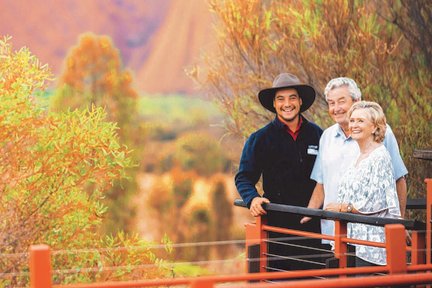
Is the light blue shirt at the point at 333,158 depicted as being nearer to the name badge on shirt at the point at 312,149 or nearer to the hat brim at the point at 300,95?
the name badge on shirt at the point at 312,149

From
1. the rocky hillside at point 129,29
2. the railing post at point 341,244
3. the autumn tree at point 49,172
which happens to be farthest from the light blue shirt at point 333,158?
the rocky hillside at point 129,29

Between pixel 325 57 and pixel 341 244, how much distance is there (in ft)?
25.2

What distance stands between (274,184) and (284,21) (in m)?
7.95

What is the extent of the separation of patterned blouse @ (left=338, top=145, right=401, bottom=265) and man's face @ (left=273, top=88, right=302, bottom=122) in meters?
0.66

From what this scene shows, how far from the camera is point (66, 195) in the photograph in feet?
43.2

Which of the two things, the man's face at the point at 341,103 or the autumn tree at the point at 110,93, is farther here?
the autumn tree at the point at 110,93

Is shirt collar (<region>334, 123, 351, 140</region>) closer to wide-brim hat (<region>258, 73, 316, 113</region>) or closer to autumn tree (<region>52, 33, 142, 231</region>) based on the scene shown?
wide-brim hat (<region>258, 73, 316, 113</region>)

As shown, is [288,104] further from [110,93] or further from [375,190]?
[110,93]

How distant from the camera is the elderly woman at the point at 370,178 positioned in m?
4.42

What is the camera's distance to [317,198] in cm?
501

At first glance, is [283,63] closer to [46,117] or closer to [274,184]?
[46,117]

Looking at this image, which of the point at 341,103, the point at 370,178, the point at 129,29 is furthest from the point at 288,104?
the point at 129,29

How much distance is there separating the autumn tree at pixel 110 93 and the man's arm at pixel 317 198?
40.0 feet

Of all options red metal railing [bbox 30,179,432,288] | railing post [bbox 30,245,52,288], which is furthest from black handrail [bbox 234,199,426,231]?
railing post [bbox 30,245,52,288]
